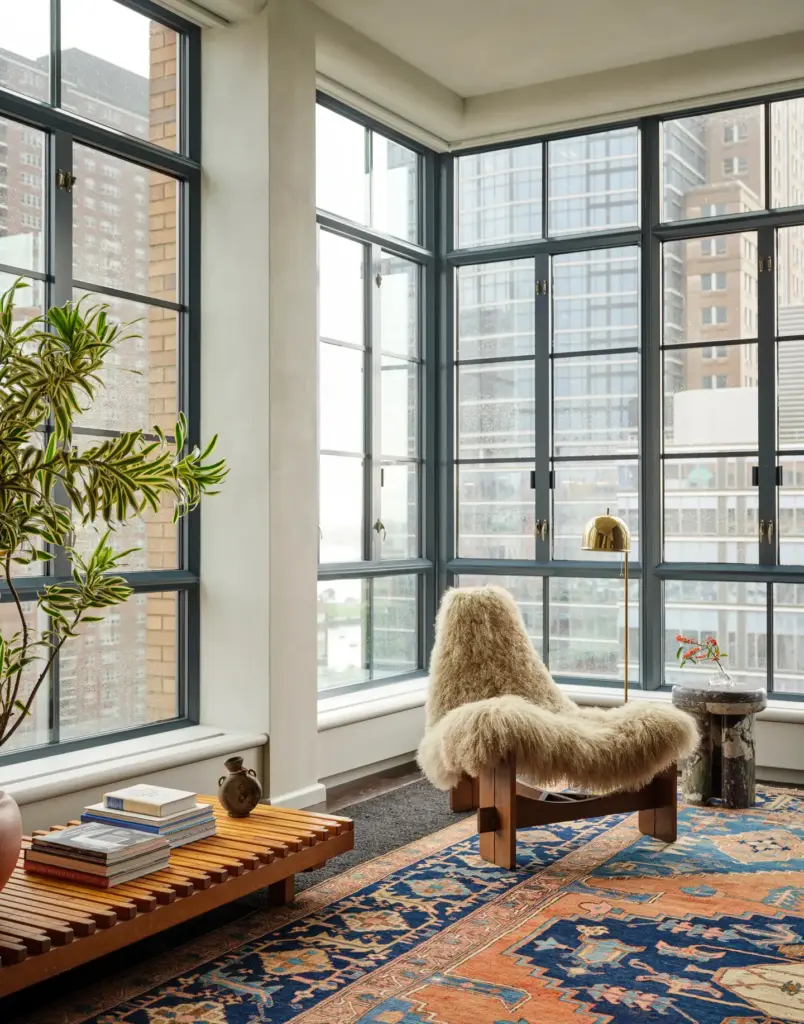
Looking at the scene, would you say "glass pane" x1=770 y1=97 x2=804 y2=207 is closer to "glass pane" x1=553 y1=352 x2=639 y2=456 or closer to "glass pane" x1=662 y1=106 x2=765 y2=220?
"glass pane" x1=662 y1=106 x2=765 y2=220

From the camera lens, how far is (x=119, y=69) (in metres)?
4.34

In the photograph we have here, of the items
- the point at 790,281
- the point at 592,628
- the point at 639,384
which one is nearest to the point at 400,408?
the point at 639,384

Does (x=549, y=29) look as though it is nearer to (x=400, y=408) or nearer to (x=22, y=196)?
(x=400, y=408)

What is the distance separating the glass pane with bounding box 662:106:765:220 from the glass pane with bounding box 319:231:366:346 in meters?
1.62

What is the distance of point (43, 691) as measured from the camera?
13.0ft

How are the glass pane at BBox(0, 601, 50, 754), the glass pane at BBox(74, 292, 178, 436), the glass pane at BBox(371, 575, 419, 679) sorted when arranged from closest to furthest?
the glass pane at BBox(0, 601, 50, 754) → the glass pane at BBox(74, 292, 178, 436) → the glass pane at BBox(371, 575, 419, 679)

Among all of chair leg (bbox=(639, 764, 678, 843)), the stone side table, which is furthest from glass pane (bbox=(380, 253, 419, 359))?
chair leg (bbox=(639, 764, 678, 843))

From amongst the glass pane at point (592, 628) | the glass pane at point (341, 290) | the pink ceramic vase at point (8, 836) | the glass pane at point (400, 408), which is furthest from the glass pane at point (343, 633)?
the pink ceramic vase at point (8, 836)

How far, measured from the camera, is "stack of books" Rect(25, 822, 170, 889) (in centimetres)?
299

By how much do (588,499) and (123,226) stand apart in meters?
2.81

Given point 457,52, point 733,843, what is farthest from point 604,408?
point 733,843

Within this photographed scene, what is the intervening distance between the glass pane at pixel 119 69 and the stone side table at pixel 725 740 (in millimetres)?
3231

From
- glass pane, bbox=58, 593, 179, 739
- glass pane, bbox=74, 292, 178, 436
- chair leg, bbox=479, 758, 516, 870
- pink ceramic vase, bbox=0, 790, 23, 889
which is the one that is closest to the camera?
pink ceramic vase, bbox=0, 790, 23, 889

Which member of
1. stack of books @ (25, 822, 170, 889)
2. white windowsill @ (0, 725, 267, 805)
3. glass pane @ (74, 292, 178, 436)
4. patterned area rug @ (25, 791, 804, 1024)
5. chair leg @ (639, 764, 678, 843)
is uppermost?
glass pane @ (74, 292, 178, 436)
